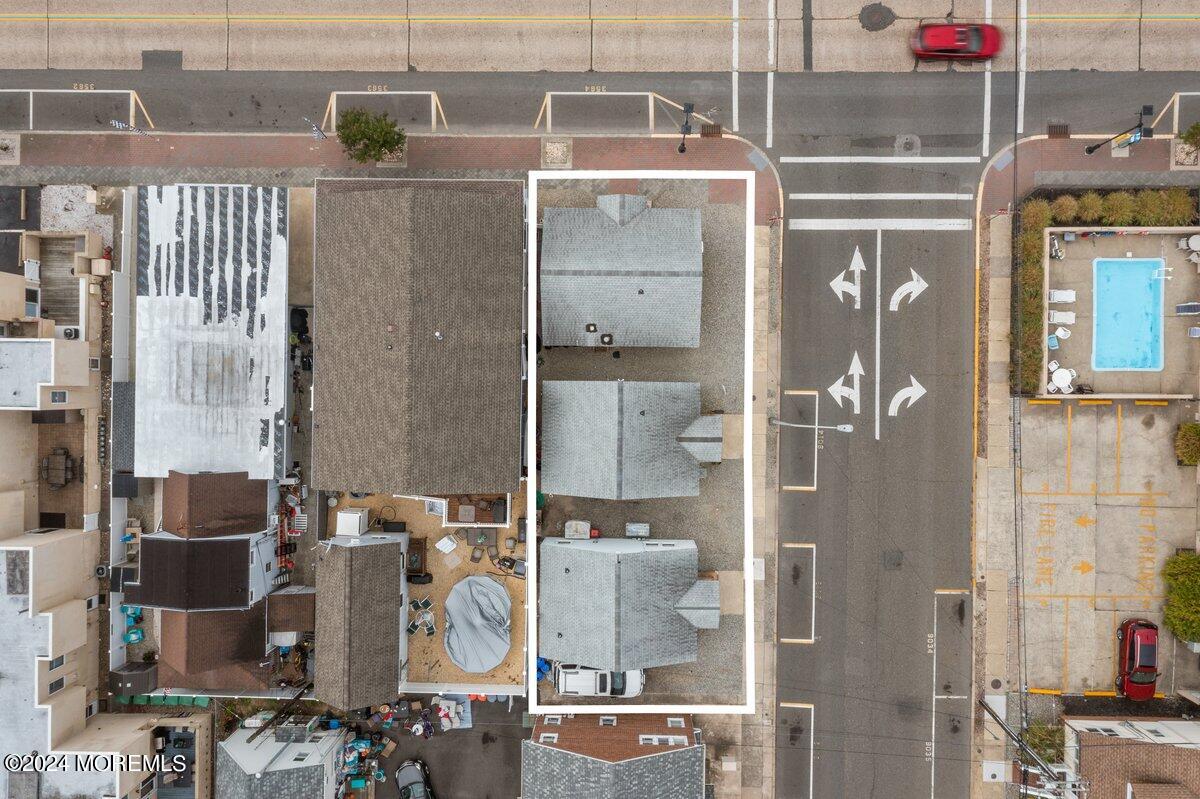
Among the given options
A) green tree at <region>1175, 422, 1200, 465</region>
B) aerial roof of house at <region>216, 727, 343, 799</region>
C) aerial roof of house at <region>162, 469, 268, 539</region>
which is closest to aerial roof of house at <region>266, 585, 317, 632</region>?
aerial roof of house at <region>162, 469, 268, 539</region>

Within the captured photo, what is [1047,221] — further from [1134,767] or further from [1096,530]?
[1134,767]

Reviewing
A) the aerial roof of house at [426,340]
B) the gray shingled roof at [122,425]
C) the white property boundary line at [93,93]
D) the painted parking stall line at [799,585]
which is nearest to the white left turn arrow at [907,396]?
the painted parking stall line at [799,585]

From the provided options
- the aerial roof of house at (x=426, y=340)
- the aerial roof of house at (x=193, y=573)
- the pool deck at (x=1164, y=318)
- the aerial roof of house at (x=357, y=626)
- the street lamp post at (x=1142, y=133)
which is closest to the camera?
the aerial roof of house at (x=426, y=340)

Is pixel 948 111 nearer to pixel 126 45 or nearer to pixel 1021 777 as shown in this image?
pixel 1021 777

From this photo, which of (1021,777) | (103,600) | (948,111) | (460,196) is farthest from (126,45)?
(1021,777)

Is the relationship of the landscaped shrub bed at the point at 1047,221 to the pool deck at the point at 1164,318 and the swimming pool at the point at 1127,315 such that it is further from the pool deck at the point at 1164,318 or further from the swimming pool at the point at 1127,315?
the swimming pool at the point at 1127,315

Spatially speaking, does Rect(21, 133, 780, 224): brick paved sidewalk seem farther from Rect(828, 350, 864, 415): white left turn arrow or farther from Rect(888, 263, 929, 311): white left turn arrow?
Rect(828, 350, 864, 415): white left turn arrow
